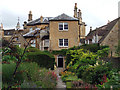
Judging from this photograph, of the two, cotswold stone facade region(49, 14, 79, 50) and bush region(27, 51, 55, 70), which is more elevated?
cotswold stone facade region(49, 14, 79, 50)

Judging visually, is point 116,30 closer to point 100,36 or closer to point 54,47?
point 100,36

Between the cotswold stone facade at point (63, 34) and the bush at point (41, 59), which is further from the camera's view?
the cotswold stone facade at point (63, 34)

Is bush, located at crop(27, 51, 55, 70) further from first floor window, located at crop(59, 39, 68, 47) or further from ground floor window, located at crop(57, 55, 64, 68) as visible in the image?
first floor window, located at crop(59, 39, 68, 47)

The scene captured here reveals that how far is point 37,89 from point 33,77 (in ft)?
6.95

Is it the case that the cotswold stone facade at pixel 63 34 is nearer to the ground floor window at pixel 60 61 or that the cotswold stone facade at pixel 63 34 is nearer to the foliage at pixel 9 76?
the ground floor window at pixel 60 61

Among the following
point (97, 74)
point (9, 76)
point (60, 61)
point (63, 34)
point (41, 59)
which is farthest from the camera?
point (63, 34)

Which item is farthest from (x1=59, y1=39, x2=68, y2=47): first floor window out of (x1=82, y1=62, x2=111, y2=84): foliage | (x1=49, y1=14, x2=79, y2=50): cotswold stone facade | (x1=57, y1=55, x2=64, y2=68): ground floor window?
(x1=82, y1=62, x2=111, y2=84): foliage

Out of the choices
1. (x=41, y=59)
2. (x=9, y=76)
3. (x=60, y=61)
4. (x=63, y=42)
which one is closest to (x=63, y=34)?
(x=63, y=42)

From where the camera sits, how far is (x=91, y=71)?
10.5 metres

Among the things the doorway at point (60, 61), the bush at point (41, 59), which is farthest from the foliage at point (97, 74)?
the doorway at point (60, 61)

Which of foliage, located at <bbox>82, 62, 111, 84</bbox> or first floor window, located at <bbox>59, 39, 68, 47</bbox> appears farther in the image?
first floor window, located at <bbox>59, 39, 68, 47</bbox>

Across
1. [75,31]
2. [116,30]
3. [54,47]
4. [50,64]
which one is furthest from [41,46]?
[116,30]

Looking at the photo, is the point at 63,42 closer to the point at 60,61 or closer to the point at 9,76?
the point at 60,61

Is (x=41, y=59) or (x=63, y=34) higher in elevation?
(x=63, y=34)
